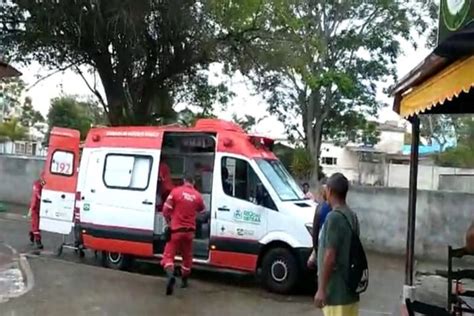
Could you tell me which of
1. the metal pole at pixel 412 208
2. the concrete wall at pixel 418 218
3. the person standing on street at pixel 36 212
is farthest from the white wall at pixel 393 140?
the metal pole at pixel 412 208

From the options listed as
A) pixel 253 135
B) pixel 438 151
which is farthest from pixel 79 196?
pixel 438 151

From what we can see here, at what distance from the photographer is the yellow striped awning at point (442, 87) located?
4.10 metres

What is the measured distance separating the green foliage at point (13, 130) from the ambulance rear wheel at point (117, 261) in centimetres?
3818

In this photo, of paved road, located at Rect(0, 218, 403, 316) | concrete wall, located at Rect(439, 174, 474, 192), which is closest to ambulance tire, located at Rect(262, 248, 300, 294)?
paved road, located at Rect(0, 218, 403, 316)

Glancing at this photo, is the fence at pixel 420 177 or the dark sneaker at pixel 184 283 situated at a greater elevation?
the fence at pixel 420 177

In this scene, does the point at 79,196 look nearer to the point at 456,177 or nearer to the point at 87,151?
the point at 87,151

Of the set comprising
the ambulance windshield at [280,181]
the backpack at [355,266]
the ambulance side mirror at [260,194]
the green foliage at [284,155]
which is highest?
the green foliage at [284,155]

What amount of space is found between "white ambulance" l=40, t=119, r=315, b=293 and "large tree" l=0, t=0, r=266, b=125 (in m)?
3.43

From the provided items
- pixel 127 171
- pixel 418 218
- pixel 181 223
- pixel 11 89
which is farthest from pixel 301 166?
pixel 11 89

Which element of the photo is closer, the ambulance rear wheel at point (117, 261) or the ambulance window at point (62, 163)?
the ambulance rear wheel at point (117, 261)

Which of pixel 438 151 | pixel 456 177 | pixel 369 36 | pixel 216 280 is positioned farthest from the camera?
pixel 438 151

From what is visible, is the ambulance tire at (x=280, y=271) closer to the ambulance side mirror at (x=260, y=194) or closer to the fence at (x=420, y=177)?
the ambulance side mirror at (x=260, y=194)

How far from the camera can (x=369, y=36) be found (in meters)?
29.2

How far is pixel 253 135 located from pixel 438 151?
109ft
